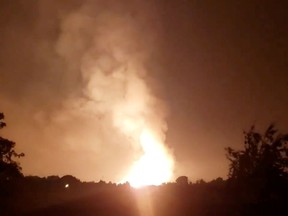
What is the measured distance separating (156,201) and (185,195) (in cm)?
270

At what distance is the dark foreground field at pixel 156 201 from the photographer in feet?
94.9

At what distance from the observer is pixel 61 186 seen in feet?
176

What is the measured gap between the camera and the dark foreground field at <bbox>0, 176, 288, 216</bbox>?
28922mm

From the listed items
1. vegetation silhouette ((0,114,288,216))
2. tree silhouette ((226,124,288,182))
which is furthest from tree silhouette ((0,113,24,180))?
tree silhouette ((226,124,288,182))

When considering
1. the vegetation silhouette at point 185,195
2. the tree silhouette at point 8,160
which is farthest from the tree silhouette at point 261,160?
the tree silhouette at point 8,160

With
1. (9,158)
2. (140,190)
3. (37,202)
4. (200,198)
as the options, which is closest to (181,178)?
(140,190)

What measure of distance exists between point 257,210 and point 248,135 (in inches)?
243

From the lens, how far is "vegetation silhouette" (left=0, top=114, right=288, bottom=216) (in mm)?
29078

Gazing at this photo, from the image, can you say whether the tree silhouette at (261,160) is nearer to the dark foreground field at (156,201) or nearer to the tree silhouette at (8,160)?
the dark foreground field at (156,201)

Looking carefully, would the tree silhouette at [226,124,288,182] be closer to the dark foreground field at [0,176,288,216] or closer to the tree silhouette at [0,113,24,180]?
the dark foreground field at [0,176,288,216]

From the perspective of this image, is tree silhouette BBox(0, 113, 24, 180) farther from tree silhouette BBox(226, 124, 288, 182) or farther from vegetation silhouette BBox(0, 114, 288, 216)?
tree silhouette BBox(226, 124, 288, 182)

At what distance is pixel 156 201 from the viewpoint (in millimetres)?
40500

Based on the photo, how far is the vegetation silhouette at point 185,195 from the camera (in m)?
29.1

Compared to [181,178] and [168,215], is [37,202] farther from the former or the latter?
[181,178]
